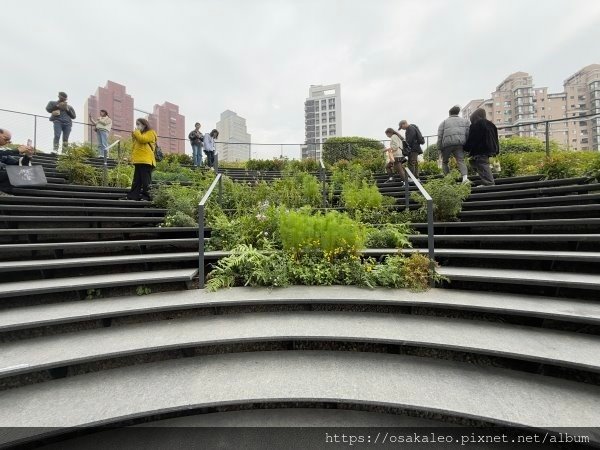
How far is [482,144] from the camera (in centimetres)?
627

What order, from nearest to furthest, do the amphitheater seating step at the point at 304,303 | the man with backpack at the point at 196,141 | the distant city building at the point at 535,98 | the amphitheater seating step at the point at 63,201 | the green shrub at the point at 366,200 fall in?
the amphitheater seating step at the point at 304,303, the amphitheater seating step at the point at 63,201, the green shrub at the point at 366,200, the man with backpack at the point at 196,141, the distant city building at the point at 535,98

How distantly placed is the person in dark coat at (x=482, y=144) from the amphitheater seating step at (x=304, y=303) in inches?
163

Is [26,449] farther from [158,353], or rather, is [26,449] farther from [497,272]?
[497,272]

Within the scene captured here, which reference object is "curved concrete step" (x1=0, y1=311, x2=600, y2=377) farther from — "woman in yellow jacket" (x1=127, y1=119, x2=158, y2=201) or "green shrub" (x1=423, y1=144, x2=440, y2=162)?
"green shrub" (x1=423, y1=144, x2=440, y2=162)

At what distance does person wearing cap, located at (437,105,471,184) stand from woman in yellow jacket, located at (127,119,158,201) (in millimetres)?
6542

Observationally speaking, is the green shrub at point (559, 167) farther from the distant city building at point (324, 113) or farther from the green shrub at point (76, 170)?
the distant city building at point (324, 113)

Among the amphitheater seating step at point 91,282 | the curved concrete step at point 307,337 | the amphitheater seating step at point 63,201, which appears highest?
the amphitheater seating step at point 63,201

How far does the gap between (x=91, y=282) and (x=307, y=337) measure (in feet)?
8.70

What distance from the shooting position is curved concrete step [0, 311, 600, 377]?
7.82 ft

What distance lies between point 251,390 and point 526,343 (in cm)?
246

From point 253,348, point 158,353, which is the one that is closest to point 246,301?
point 253,348

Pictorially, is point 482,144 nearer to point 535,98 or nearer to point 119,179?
point 119,179

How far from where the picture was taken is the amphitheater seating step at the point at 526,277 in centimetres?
293

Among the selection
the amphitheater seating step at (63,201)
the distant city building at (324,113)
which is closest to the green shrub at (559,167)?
the amphitheater seating step at (63,201)
